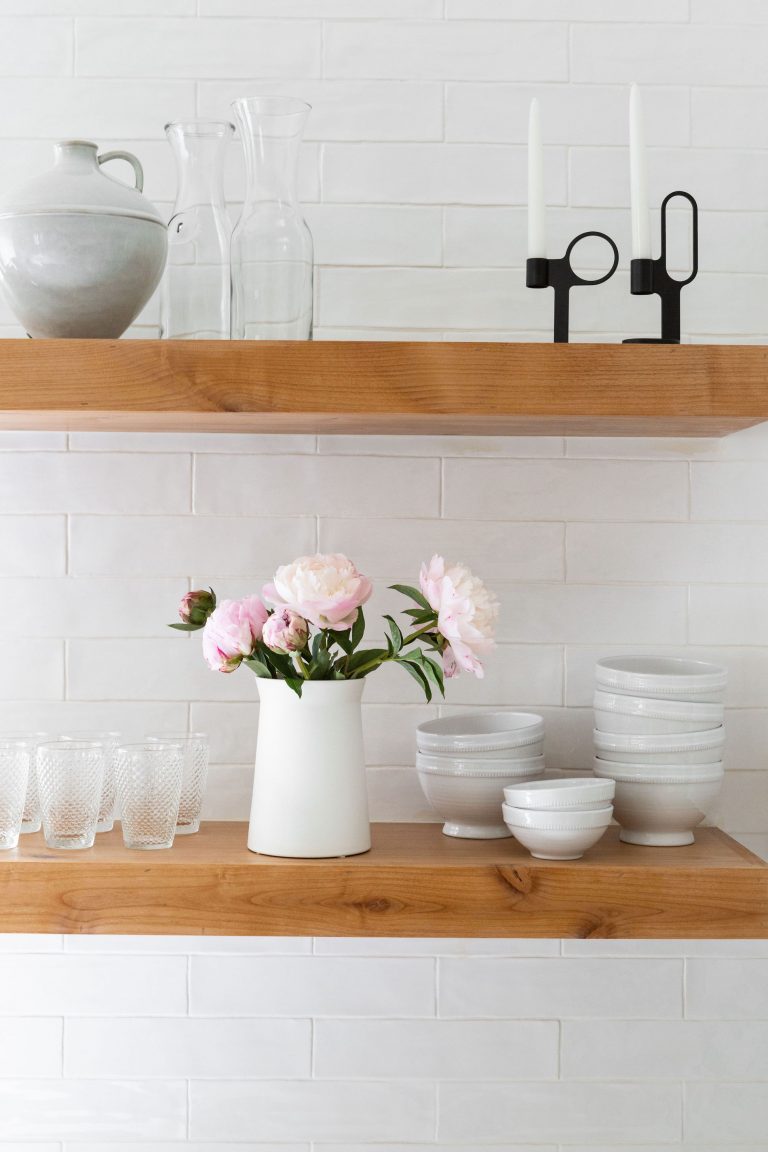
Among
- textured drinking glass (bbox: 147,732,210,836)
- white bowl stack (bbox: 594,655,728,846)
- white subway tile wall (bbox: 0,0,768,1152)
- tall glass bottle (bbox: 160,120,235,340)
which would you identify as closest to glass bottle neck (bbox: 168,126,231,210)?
tall glass bottle (bbox: 160,120,235,340)

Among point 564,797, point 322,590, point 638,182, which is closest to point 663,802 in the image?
point 564,797

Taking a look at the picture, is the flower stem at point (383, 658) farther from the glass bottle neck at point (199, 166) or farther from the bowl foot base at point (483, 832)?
the glass bottle neck at point (199, 166)

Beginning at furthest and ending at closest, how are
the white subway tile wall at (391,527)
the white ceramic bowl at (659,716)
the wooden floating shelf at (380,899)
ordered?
1. the white subway tile wall at (391,527)
2. the white ceramic bowl at (659,716)
3. the wooden floating shelf at (380,899)

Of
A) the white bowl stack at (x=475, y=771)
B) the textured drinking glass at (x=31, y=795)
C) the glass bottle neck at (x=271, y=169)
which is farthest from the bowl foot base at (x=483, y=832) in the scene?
the glass bottle neck at (x=271, y=169)

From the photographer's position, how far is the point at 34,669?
1.33m

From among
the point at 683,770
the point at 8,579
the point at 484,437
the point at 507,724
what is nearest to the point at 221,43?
the point at 484,437

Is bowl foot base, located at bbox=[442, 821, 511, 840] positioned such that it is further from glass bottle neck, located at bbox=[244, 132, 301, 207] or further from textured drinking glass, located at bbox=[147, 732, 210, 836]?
glass bottle neck, located at bbox=[244, 132, 301, 207]

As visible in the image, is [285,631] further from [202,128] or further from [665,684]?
[202,128]

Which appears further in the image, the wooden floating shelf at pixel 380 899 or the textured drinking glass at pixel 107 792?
the textured drinking glass at pixel 107 792

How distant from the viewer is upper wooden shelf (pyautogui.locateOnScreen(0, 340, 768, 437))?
1058 mm

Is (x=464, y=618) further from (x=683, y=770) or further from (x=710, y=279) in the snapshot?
(x=710, y=279)

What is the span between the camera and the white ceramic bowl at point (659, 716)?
1158 mm

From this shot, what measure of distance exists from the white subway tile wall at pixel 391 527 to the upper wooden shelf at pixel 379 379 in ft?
0.89

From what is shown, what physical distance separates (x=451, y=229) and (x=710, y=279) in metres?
0.32
